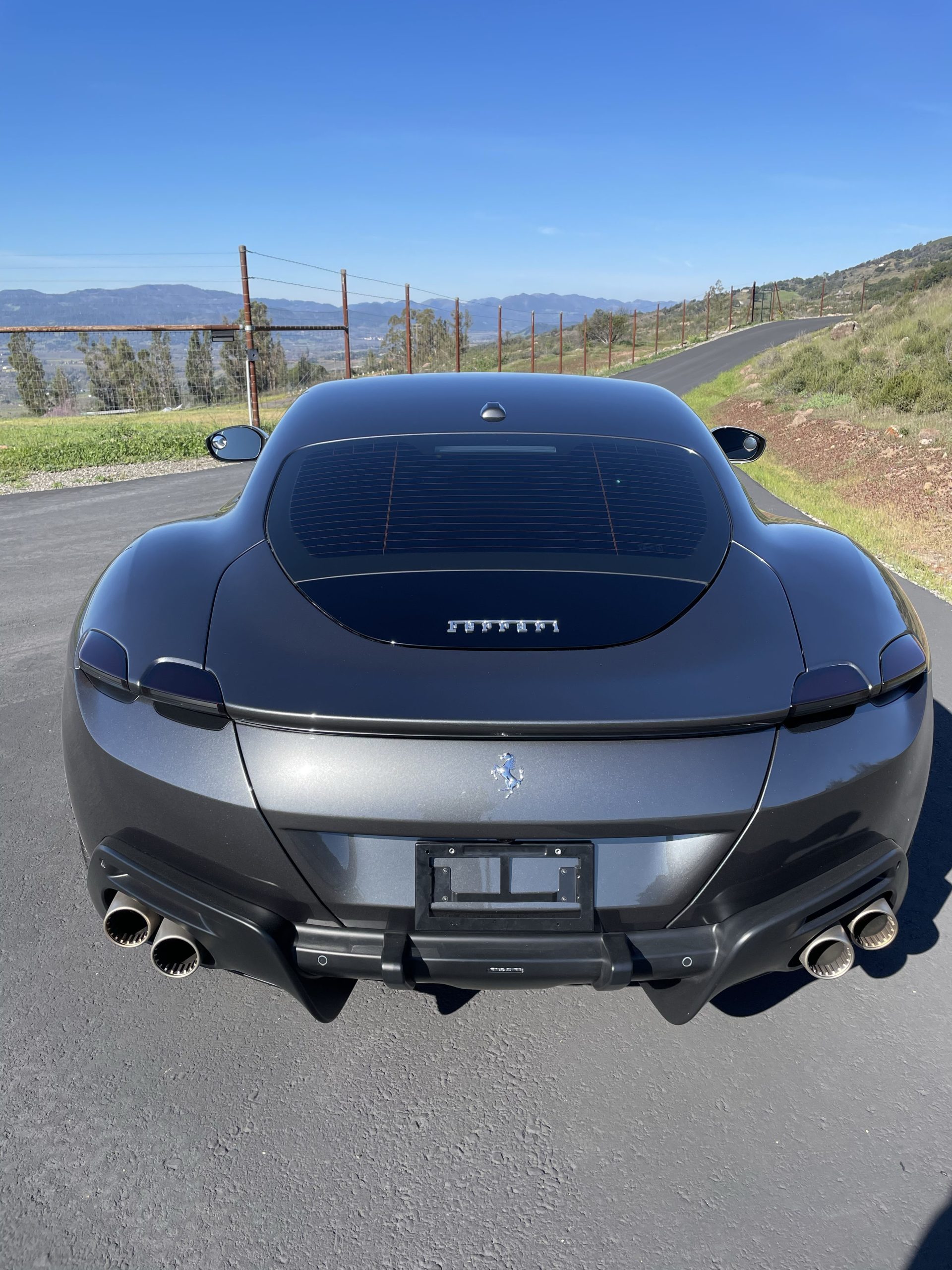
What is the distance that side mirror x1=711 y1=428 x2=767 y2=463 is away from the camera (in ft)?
12.7

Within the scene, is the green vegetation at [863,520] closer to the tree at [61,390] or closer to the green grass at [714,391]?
the green grass at [714,391]

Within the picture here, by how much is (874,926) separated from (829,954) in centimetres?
12

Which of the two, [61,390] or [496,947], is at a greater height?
[496,947]

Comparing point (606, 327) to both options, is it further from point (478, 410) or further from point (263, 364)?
point (478, 410)

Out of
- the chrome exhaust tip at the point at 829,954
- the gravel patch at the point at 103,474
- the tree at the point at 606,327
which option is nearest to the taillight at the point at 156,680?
the chrome exhaust tip at the point at 829,954

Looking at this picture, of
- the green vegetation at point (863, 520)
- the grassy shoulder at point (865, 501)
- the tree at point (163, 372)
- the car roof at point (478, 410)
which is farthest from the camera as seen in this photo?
the tree at point (163, 372)

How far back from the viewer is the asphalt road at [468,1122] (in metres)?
1.82

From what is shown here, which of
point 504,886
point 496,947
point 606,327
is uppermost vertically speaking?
point 504,886

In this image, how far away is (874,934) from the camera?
2113 millimetres

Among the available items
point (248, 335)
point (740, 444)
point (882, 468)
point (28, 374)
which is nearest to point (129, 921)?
point (740, 444)

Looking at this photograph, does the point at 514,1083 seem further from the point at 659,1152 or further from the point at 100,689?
the point at 100,689

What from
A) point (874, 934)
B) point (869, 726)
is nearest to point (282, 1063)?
point (874, 934)

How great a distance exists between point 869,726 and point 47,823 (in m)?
2.86

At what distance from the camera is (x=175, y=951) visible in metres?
2.05
